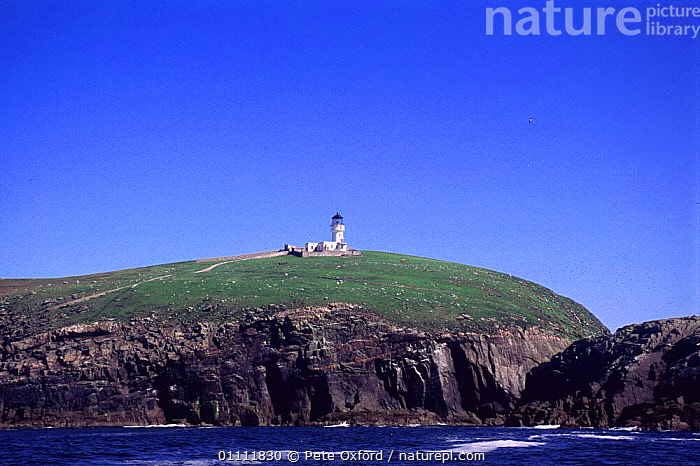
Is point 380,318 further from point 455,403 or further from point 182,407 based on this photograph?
point 182,407

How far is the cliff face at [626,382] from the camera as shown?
83.7 meters

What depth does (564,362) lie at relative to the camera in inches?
4225

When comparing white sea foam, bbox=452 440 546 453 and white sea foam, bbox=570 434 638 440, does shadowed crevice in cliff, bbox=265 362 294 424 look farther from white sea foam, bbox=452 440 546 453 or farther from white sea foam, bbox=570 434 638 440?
white sea foam, bbox=570 434 638 440

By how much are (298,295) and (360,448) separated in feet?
214

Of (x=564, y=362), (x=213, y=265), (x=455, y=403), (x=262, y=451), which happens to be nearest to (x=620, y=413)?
(x=564, y=362)

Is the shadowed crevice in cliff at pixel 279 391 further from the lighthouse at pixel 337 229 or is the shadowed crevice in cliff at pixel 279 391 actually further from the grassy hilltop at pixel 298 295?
the lighthouse at pixel 337 229

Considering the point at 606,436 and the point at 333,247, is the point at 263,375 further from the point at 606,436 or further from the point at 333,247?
the point at 333,247

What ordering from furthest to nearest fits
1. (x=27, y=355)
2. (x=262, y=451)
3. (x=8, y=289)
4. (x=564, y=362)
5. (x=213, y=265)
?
(x=213, y=265)
(x=8, y=289)
(x=27, y=355)
(x=564, y=362)
(x=262, y=451)

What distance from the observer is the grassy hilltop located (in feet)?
409

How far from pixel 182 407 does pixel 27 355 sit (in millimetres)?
26649

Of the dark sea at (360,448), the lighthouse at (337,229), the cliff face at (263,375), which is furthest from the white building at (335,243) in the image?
the dark sea at (360,448)

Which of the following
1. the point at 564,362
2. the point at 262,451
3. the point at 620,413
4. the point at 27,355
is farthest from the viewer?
the point at 27,355

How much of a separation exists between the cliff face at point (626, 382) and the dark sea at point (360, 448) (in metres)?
6.55

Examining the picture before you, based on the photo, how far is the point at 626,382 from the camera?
9181 centimetres
